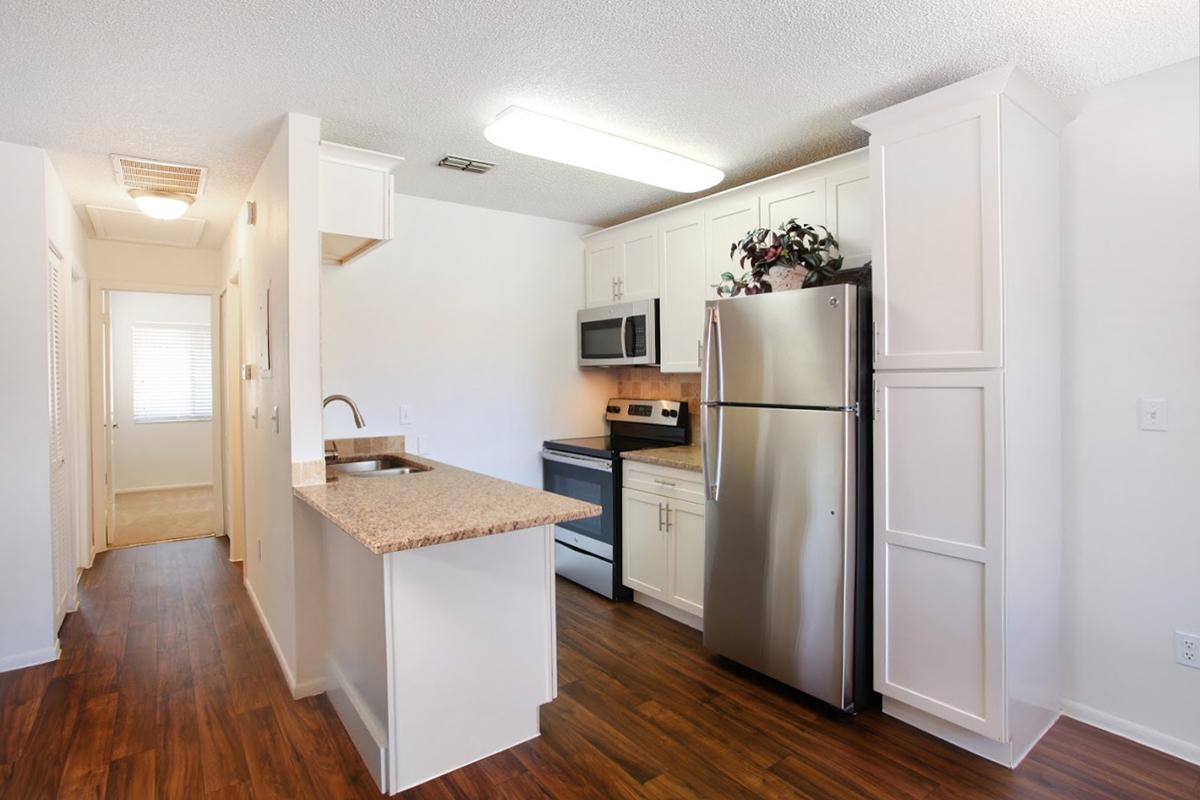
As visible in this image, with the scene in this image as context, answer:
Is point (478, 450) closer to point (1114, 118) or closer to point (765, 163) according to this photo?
point (765, 163)

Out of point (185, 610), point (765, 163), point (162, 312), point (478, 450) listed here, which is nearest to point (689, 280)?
point (765, 163)

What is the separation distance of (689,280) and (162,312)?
22.6ft

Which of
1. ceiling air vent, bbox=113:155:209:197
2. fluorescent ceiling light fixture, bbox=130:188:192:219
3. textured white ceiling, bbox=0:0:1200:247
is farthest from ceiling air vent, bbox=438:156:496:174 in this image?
fluorescent ceiling light fixture, bbox=130:188:192:219

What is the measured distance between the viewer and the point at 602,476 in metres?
3.62

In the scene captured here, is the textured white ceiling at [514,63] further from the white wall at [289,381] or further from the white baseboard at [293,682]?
the white baseboard at [293,682]

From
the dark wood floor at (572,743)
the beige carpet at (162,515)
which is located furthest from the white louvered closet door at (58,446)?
the beige carpet at (162,515)

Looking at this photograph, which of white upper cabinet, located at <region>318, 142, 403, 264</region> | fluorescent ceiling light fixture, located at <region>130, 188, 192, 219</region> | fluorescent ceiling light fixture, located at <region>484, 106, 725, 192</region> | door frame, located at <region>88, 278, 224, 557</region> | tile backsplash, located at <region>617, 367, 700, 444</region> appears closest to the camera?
fluorescent ceiling light fixture, located at <region>484, 106, 725, 192</region>

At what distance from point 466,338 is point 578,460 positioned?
0.97m

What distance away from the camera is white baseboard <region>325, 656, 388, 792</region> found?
199 centimetres

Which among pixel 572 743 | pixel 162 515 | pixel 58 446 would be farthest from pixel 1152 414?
pixel 162 515

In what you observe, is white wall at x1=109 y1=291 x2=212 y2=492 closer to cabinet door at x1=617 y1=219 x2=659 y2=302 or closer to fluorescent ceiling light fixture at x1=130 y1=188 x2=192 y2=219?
fluorescent ceiling light fixture at x1=130 y1=188 x2=192 y2=219

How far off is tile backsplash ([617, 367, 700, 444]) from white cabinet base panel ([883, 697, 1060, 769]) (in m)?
1.81

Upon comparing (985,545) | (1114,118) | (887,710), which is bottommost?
(887,710)

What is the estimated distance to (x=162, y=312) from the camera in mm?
7547
